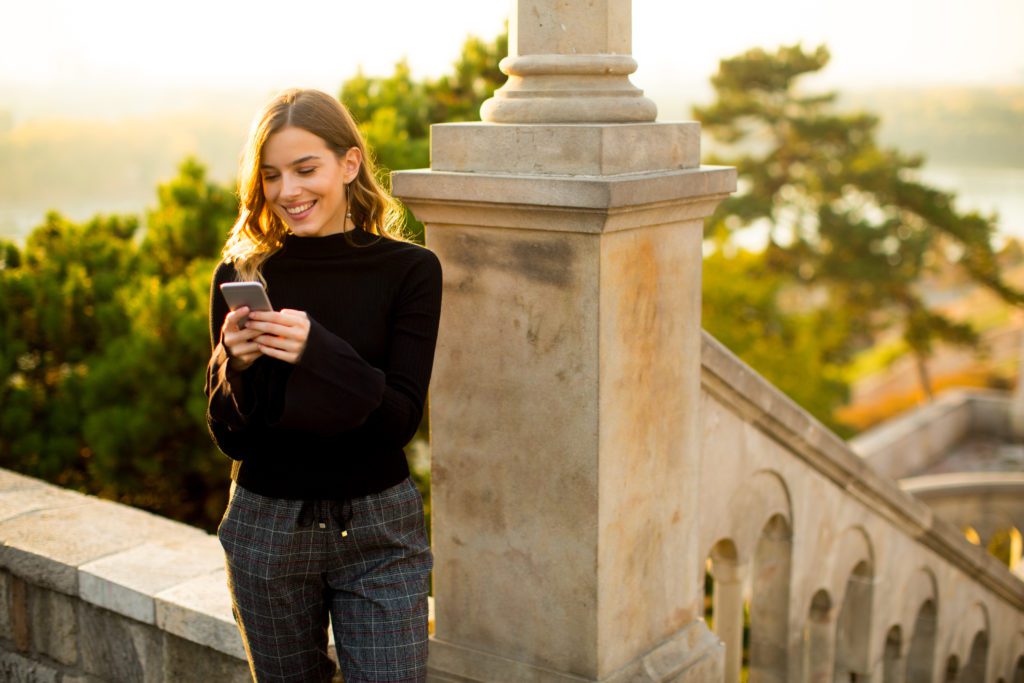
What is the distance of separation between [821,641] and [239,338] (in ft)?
8.61

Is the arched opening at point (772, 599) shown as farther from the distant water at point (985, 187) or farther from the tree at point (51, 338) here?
the distant water at point (985, 187)

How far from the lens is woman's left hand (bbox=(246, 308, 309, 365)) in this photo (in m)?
1.97

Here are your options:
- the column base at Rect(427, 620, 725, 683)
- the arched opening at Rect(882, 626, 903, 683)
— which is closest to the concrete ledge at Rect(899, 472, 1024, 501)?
the arched opening at Rect(882, 626, 903, 683)

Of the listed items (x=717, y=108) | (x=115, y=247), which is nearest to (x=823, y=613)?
(x=115, y=247)

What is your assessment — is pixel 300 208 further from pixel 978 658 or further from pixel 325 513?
pixel 978 658

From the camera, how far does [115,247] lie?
20.3ft

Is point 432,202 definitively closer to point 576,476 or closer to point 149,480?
point 576,476

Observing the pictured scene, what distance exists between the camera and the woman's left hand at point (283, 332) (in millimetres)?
1967

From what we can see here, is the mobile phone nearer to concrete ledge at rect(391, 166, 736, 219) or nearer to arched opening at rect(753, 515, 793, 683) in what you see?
concrete ledge at rect(391, 166, 736, 219)

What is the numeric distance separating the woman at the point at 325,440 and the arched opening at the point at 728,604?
4.44 feet

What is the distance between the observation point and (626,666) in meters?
2.59

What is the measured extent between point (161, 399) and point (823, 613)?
3.08 m

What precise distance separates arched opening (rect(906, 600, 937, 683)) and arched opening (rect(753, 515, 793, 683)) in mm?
1622

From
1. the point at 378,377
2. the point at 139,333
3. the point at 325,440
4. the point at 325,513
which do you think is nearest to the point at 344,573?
the point at 325,513
